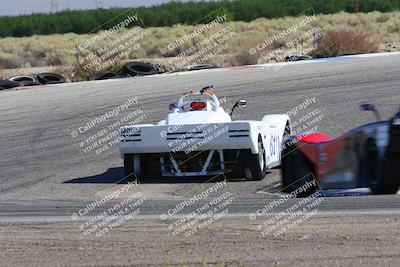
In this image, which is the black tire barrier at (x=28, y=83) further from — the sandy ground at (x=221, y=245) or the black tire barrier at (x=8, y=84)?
the sandy ground at (x=221, y=245)

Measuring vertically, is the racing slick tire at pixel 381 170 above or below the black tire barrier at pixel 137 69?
above

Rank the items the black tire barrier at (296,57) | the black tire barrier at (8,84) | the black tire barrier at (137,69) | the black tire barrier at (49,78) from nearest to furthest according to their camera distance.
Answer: the black tire barrier at (8,84) < the black tire barrier at (49,78) < the black tire barrier at (137,69) < the black tire barrier at (296,57)

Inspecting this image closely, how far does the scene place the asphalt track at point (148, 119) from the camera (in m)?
11.9

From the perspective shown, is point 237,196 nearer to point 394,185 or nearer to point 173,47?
point 394,185

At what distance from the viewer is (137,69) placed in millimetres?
27750

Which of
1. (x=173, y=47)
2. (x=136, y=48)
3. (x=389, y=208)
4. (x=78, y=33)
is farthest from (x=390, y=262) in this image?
(x=78, y=33)

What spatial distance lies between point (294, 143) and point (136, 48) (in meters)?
33.2

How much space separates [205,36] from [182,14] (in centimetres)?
1109

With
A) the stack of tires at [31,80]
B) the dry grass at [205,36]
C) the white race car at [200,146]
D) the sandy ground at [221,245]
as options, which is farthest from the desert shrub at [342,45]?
the sandy ground at [221,245]

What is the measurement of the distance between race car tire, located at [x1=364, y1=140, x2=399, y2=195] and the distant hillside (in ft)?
155

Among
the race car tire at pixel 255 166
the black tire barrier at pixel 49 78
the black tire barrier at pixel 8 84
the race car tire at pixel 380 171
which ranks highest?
the race car tire at pixel 380 171

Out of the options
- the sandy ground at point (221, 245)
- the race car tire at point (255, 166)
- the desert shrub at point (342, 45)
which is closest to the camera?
the sandy ground at point (221, 245)

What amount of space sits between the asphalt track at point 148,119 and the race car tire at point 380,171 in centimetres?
268

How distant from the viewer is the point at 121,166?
54.6ft
